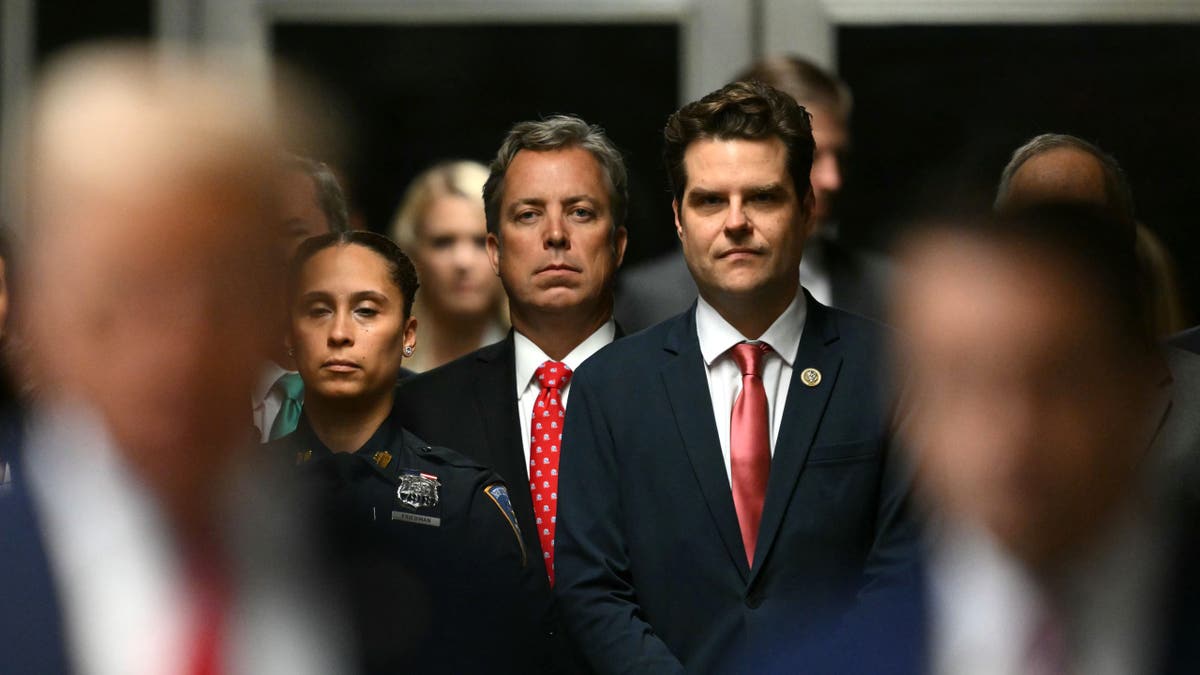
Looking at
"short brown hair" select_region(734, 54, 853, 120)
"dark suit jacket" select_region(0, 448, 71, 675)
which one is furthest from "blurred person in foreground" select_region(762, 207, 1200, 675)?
"short brown hair" select_region(734, 54, 853, 120)

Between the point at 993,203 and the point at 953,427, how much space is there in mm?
184

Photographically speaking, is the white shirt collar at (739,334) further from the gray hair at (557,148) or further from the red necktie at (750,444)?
the gray hair at (557,148)

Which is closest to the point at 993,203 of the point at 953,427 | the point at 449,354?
the point at 953,427

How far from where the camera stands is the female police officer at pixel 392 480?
2.96 feet

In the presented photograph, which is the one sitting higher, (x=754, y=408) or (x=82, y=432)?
(x=82, y=432)

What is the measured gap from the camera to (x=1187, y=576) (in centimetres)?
57

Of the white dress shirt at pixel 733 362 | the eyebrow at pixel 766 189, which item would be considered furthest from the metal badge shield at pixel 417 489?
the eyebrow at pixel 766 189

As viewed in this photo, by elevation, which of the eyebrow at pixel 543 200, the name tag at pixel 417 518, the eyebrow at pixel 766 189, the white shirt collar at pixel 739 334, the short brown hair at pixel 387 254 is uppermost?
the eyebrow at pixel 766 189

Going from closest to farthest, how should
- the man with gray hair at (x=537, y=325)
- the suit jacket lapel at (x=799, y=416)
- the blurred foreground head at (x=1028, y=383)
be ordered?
1. the blurred foreground head at (x=1028, y=383)
2. the suit jacket lapel at (x=799, y=416)
3. the man with gray hair at (x=537, y=325)

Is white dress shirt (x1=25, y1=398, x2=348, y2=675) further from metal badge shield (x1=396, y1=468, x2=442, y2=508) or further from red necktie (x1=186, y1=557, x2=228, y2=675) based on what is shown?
metal badge shield (x1=396, y1=468, x2=442, y2=508)

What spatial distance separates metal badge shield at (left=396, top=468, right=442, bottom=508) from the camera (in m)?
0.95

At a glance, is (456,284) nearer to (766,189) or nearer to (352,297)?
(352,297)

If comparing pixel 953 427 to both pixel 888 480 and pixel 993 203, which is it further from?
pixel 888 480

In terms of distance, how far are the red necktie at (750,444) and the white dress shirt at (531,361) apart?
0.47 feet
